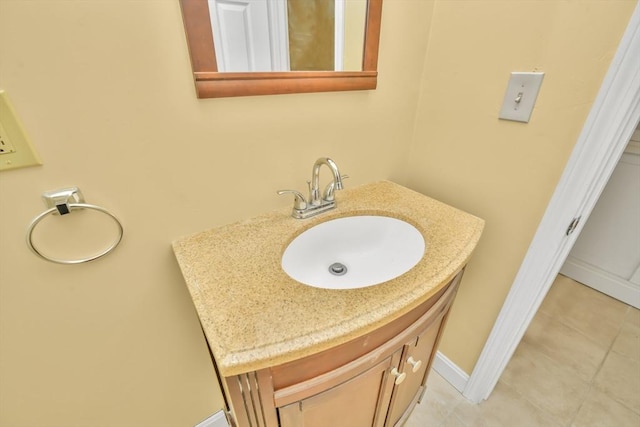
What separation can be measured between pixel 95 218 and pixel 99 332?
0.32 metres

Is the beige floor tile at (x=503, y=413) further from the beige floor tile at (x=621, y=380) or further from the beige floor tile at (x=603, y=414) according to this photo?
the beige floor tile at (x=621, y=380)

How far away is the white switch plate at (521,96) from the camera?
29.0 inches

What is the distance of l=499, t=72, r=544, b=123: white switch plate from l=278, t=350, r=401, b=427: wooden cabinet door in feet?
2.42

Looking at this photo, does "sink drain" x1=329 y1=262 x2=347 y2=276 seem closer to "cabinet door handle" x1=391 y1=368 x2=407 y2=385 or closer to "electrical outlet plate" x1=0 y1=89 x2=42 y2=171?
"cabinet door handle" x1=391 y1=368 x2=407 y2=385

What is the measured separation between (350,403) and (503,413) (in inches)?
39.3

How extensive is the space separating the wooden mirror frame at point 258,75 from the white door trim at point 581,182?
0.57 metres

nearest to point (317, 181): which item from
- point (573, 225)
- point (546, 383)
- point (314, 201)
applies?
point (314, 201)

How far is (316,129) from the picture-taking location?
33.0 inches

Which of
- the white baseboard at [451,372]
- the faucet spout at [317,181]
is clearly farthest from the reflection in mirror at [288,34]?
the white baseboard at [451,372]

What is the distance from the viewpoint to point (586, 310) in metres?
1.71

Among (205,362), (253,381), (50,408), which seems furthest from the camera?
(205,362)

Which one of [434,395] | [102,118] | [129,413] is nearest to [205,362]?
[129,413]

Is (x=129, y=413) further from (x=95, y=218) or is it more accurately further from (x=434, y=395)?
(x=434, y=395)

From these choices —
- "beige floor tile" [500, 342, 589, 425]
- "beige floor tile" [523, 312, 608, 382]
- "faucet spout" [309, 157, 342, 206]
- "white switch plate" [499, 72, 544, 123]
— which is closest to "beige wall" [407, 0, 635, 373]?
"white switch plate" [499, 72, 544, 123]
